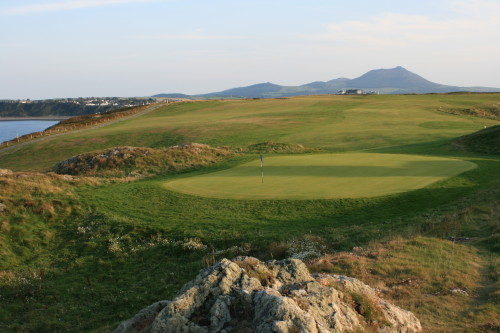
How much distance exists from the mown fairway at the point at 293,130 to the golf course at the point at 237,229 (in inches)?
623

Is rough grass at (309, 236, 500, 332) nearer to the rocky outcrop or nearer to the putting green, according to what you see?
the rocky outcrop

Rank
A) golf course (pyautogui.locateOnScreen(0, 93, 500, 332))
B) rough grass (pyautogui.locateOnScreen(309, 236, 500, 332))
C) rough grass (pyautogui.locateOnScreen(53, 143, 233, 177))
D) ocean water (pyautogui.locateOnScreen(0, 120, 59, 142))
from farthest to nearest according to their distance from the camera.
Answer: ocean water (pyautogui.locateOnScreen(0, 120, 59, 142)) → rough grass (pyautogui.locateOnScreen(53, 143, 233, 177)) → golf course (pyautogui.locateOnScreen(0, 93, 500, 332)) → rough grass (pyautogui.locateOnScreen(309, 236, 500, 332))

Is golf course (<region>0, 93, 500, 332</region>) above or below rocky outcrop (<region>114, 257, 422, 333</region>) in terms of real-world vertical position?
below

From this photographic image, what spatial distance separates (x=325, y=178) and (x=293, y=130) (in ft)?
125

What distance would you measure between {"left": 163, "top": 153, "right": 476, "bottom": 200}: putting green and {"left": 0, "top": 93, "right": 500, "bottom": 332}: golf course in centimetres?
12

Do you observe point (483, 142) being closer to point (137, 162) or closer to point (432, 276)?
point (137, 162)

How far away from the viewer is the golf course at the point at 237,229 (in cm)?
1237

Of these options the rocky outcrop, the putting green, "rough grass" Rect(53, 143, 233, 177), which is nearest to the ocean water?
"rough grass" Rect(53, 143, 233, 177)

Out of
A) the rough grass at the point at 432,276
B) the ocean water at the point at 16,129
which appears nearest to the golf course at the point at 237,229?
the rough grass at the point at 432,276

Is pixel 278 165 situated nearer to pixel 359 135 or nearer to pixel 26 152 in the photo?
pixel 359 135

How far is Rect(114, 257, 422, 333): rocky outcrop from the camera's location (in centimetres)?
666

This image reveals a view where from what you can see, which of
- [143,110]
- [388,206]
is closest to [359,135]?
[388,206]

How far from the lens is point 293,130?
62.9 meters

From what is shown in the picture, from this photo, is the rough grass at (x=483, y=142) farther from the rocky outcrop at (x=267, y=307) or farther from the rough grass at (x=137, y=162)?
the rocky outcrop at (x=267, y=307)
